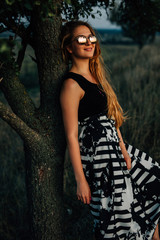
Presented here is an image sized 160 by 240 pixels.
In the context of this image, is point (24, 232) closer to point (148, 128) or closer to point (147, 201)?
point (147, 201)

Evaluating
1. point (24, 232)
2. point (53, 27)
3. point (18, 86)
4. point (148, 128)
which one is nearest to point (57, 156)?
point (18, 86)

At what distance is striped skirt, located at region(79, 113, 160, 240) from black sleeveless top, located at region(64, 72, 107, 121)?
1.9 inches

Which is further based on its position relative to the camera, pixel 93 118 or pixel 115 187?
pixel 93 118

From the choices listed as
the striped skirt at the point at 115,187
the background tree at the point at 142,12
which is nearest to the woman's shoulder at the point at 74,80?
the striped skirt at the point at 115,187

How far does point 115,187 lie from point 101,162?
0.19m

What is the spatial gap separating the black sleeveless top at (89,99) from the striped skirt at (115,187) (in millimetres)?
48

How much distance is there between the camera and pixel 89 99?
1.58 meters

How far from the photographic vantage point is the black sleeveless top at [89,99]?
61.6 inches

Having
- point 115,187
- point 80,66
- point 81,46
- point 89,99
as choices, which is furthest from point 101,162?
point 81,46

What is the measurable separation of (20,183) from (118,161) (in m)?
2.02

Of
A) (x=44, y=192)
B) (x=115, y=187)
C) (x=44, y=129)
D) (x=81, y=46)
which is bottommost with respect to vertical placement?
(x=44, y=192)

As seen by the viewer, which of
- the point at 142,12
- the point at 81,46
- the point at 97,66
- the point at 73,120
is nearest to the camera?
the point at 73,120

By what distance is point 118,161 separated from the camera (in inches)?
60.6

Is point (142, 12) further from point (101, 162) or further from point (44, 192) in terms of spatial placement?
point (44, 192)
